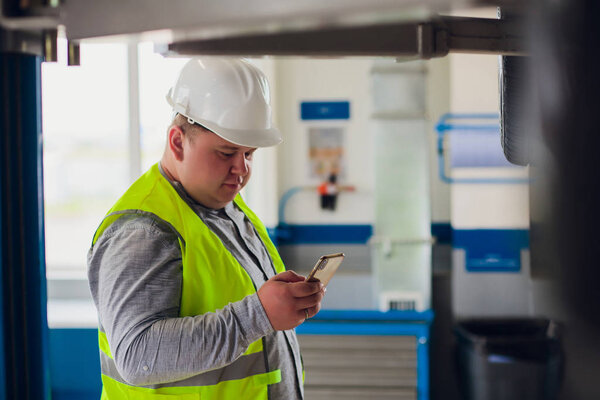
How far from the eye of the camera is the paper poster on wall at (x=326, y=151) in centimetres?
407

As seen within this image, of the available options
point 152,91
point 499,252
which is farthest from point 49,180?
point 499,252

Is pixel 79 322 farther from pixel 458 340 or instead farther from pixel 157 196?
pixel 157 196

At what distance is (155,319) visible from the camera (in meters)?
1.32

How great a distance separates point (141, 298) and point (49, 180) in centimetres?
290

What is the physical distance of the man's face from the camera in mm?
1502

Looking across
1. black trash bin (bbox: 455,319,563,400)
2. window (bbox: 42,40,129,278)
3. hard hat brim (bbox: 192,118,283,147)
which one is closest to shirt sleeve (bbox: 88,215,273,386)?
hard hat brim (bbox: 192,118,283,147)

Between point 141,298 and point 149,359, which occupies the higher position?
point 141,298

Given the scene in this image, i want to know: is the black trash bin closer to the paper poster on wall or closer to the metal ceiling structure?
the paper poster on wall

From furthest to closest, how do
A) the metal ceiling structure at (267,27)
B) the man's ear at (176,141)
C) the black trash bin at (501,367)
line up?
the black trash bin at (501,367) → the man's ear at (176,141) → the metal ceiling structure at (267,27)

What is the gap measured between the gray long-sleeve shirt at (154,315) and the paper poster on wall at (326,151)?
2727 mm

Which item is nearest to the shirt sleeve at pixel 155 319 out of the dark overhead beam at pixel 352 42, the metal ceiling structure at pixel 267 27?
the metal ceiling structure at pixel 267 27

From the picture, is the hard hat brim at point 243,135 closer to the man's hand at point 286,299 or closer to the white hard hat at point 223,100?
the white hard hat at point 223,100

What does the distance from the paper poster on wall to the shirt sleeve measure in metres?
2.76

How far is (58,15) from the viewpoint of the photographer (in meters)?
0.73
